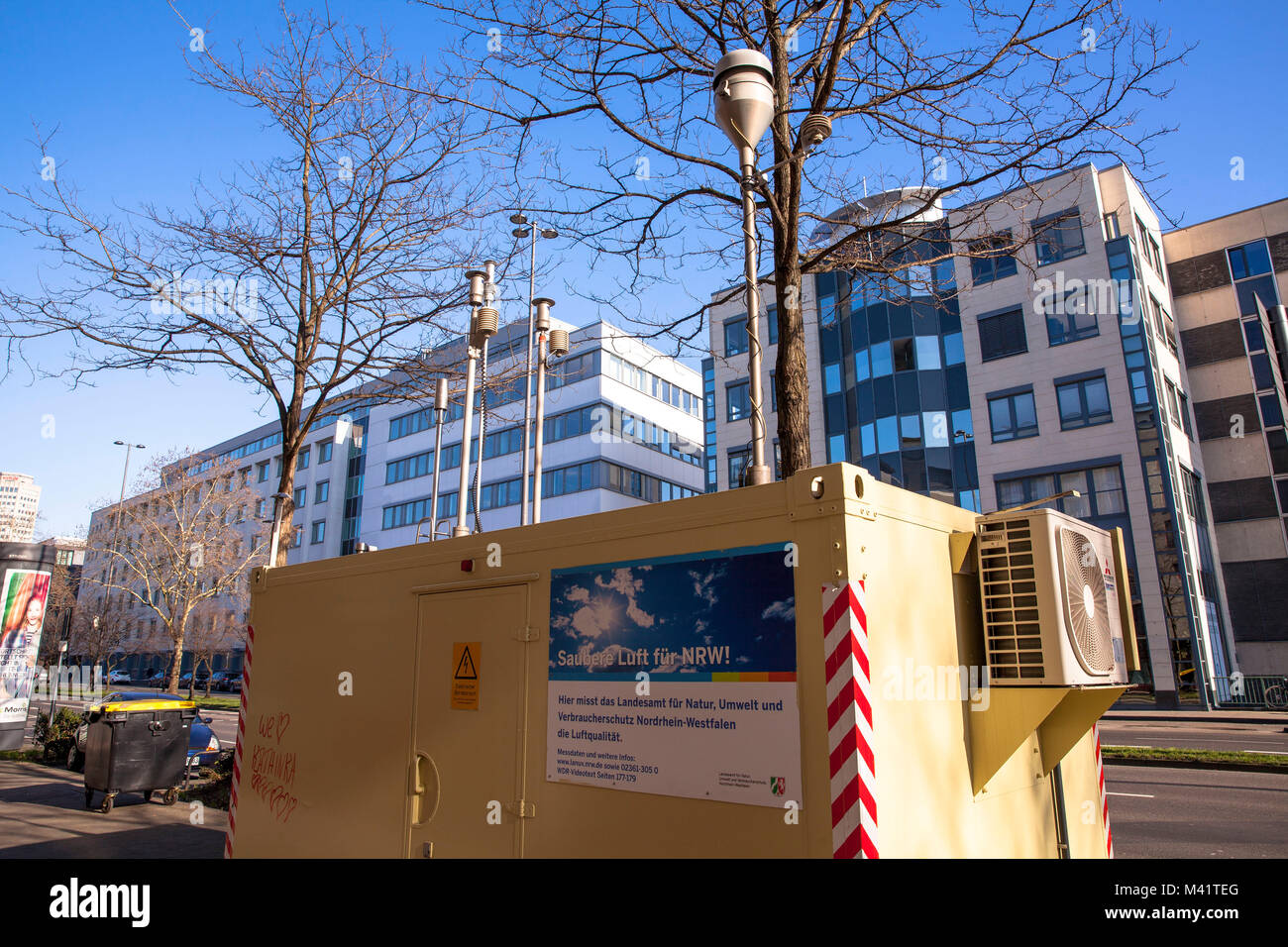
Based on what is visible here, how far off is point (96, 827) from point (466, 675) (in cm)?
820

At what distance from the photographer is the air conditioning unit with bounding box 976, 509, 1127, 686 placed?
3432mm

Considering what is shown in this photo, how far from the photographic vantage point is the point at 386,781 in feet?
15.3

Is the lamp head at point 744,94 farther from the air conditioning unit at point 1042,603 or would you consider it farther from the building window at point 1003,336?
the building window at point 1003,336

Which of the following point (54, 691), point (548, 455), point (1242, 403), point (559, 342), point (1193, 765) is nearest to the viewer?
point (559, 342)

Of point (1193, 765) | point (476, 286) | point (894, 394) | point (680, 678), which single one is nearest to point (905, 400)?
point (894, 394)

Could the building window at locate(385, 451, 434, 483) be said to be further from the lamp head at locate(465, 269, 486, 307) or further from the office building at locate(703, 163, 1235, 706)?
the lamp head at locate(465, 269, 486, 307)

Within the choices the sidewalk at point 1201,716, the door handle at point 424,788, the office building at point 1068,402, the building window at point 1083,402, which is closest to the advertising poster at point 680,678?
the door handle at point 424,788

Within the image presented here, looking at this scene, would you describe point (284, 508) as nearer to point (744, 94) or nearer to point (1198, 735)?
point (744, 94)

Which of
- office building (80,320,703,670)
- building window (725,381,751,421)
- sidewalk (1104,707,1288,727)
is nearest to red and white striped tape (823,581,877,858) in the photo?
sidewalk (1104,707,1288,727)

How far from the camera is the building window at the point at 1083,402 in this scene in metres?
31.0

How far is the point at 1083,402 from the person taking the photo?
31.4 meters

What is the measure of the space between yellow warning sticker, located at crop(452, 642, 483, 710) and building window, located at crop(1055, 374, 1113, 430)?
1284 inches

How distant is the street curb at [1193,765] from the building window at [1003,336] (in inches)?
842
